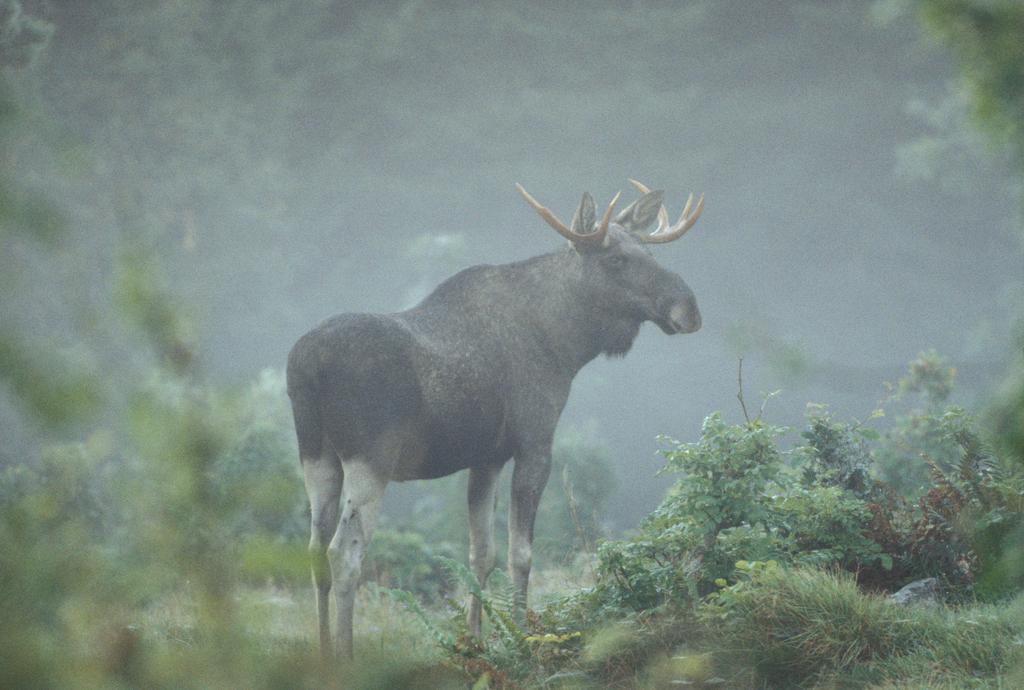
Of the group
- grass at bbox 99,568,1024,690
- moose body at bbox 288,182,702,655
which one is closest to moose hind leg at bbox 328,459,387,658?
moose body at bbox 288,182,702,655

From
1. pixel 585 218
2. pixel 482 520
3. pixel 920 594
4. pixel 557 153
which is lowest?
pixel 920 594

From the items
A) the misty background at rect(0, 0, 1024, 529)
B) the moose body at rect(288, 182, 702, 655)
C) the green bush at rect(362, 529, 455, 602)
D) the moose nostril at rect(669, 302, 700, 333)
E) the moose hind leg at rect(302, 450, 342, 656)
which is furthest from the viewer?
the misty background at rect(0, 0, 1024, 529)

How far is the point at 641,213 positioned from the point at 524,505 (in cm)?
248

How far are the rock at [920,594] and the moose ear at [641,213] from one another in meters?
3.24

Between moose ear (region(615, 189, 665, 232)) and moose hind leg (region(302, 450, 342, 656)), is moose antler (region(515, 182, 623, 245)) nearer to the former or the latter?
moose ear (region(615, 189, 665, 232))

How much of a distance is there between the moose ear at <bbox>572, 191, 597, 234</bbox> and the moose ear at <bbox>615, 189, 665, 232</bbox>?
0.46 metres

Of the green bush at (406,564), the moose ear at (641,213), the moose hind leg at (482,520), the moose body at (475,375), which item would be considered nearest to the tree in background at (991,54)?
the moose body at (475,375)

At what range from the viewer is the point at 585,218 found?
6.78m

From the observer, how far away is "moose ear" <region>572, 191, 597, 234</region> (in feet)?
22.0

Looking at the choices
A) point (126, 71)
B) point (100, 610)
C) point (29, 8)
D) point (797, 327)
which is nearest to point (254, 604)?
point (100, 610)

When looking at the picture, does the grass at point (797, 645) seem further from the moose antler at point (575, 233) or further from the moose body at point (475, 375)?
the moose antler at point (575, 233)

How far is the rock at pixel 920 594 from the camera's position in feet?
17.2

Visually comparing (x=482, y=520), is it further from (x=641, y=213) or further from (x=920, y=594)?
(x=920, y=594)

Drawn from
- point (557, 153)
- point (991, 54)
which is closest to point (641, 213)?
point (991, 54)
